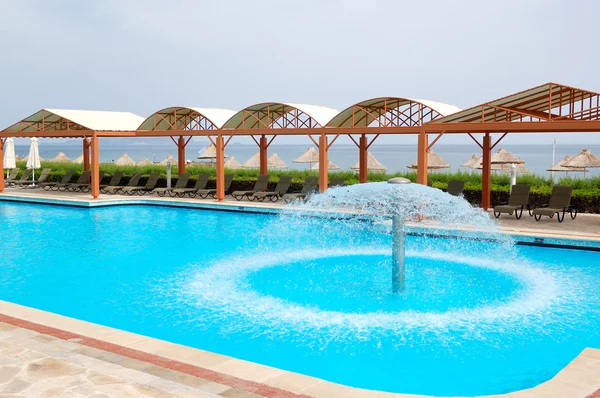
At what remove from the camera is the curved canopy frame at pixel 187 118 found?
19.3 metres

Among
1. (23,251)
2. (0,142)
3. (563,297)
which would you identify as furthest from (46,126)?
(563,297)

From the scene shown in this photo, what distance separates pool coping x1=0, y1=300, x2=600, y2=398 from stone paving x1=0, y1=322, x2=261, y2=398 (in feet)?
0.58

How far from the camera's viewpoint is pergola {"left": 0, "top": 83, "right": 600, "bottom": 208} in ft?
42.3

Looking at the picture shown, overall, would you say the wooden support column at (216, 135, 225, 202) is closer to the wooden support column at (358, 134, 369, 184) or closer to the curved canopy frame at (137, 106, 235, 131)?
the curved canopy frame at (137, 106, 235, 131)

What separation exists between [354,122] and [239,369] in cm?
1360

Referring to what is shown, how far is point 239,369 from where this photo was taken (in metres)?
5.15

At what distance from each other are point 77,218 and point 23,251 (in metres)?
5.23

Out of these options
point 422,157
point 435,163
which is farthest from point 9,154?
point 422,157

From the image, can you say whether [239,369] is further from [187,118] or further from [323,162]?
[187,118]

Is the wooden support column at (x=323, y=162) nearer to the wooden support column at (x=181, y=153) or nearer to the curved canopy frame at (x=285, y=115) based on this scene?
the curved canopy frame at (x=285, y=115)

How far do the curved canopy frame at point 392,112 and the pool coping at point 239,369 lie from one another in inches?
415

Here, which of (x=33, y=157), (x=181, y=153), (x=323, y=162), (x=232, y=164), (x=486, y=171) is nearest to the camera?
(x=486, y=171)

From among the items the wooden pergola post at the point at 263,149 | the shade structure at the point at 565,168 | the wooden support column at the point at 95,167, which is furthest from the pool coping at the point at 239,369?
the shade structure at the point at 565,168

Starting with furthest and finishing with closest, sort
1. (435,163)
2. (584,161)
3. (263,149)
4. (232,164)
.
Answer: (232,164) → (435,163) → (584,161) → (263,149)
